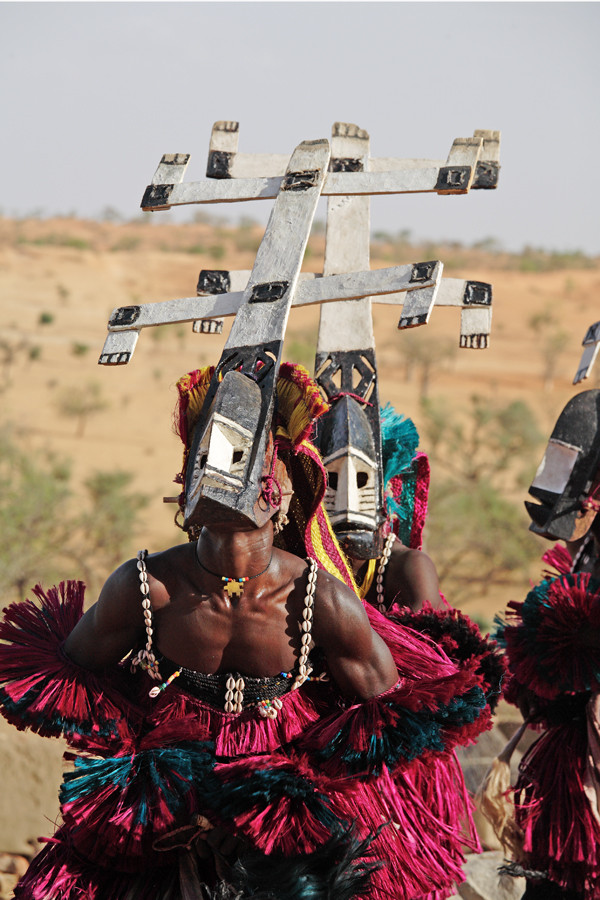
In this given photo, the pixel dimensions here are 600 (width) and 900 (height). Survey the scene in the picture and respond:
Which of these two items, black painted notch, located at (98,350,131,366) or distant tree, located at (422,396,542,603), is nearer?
black painted notch, located at (98,350,131,366)

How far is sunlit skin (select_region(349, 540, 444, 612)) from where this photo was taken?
3426 mm

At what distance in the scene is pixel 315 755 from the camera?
2543mm

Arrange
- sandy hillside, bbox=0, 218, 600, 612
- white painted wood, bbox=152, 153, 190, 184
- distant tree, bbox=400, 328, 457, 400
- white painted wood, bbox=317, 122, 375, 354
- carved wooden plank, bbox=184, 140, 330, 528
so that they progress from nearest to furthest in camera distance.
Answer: carved wooden plank, bbox=184, 140, 330, 528, white painted wood, bbox=152, 153, 190, 184, white painted wood, bbox=317, 122, 375, 354, sandy hillside, bbox=0, 218, 600, 612, distant tree, bbox=400, 328, 457, 400

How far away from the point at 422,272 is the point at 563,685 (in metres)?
1.84

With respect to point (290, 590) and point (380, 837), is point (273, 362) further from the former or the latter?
point (380, 837)

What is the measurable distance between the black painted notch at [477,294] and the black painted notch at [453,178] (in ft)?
1.48

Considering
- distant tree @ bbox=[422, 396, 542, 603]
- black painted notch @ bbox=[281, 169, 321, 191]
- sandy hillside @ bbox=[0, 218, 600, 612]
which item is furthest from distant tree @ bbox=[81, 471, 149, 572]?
black painted notch @ bbox=[281, 169, 321, 191]

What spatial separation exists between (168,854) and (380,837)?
0.57 m

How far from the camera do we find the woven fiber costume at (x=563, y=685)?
3.62m

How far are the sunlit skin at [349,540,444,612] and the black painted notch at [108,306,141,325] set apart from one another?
1159 millimetres

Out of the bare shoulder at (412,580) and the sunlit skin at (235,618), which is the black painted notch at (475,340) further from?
the sunlit skin at (235,618)

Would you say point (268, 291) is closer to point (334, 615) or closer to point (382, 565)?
point (334, 615)

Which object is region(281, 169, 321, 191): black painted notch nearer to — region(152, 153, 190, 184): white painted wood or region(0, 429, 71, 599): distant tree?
region(152, 153, 190, 184): white painted wood

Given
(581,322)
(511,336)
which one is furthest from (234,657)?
(581,322)
